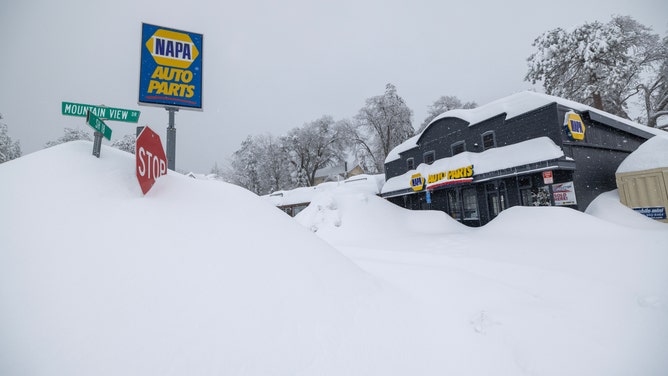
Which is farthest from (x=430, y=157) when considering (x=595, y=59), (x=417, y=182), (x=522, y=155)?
(x=595, y=59)

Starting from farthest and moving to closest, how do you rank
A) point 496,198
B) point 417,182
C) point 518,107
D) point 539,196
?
point 417,182 → point 496,198 → point 518,107 → point 539,196

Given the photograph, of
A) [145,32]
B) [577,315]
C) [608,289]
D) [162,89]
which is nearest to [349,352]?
[577,315]

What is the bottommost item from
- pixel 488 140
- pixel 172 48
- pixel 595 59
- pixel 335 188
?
pixel 335 188

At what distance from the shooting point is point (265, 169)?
43312mm

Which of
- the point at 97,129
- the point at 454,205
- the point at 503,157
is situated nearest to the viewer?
the point at 97,129

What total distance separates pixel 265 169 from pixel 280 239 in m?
40.8

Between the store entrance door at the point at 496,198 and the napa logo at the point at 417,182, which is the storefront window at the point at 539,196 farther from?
the napa logo at the point at 417,182

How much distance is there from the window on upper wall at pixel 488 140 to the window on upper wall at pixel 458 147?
135 cm

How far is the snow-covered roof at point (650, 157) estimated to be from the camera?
11.2m

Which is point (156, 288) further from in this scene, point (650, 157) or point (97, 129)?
point (650, 157)

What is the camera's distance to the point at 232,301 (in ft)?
9.08

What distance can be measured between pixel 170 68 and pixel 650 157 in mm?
18989

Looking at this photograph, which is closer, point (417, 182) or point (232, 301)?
point (232, 301)

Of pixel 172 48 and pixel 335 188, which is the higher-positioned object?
pixel 172 48
